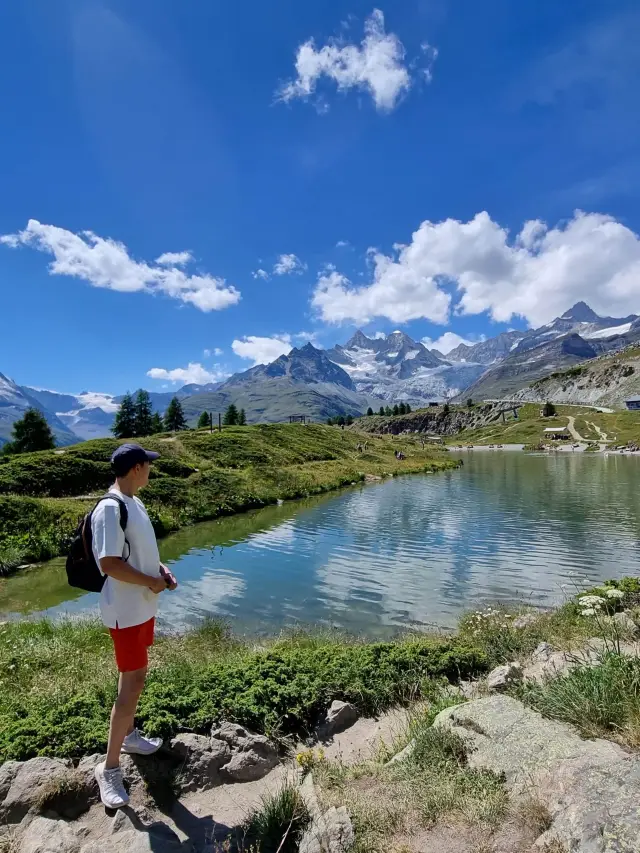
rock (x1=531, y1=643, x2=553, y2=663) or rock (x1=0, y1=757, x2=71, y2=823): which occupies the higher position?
rock (x1=0, y1=757, x2=71, y2=823)

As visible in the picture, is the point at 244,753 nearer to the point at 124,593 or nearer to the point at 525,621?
the point at 124,593

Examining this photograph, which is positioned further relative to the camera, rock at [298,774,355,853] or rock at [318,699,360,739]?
rock at [318,699,360,739]

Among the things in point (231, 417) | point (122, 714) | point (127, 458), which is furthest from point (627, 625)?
point (231, 417)

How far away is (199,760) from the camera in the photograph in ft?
19.8

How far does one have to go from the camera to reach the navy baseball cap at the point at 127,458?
230 inches

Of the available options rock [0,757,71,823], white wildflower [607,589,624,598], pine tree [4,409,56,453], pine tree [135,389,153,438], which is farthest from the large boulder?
pine tree [135,389,153,438]

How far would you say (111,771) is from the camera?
5461 millimetres

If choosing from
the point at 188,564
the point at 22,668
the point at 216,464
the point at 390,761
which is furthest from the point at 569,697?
the point at 216,464

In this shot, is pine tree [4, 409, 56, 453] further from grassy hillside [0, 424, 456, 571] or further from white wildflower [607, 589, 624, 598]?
white wildflower [607, 589, 624, 598]

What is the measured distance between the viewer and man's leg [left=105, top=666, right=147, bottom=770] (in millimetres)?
5504

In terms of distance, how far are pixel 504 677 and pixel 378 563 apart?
554 inches

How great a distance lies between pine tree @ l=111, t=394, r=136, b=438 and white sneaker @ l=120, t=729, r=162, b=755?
375 feet

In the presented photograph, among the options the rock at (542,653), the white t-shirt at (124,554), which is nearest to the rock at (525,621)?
the rock at (542,653)

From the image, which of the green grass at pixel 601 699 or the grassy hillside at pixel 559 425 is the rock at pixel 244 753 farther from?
the grassy hillside at pixel 559 425
